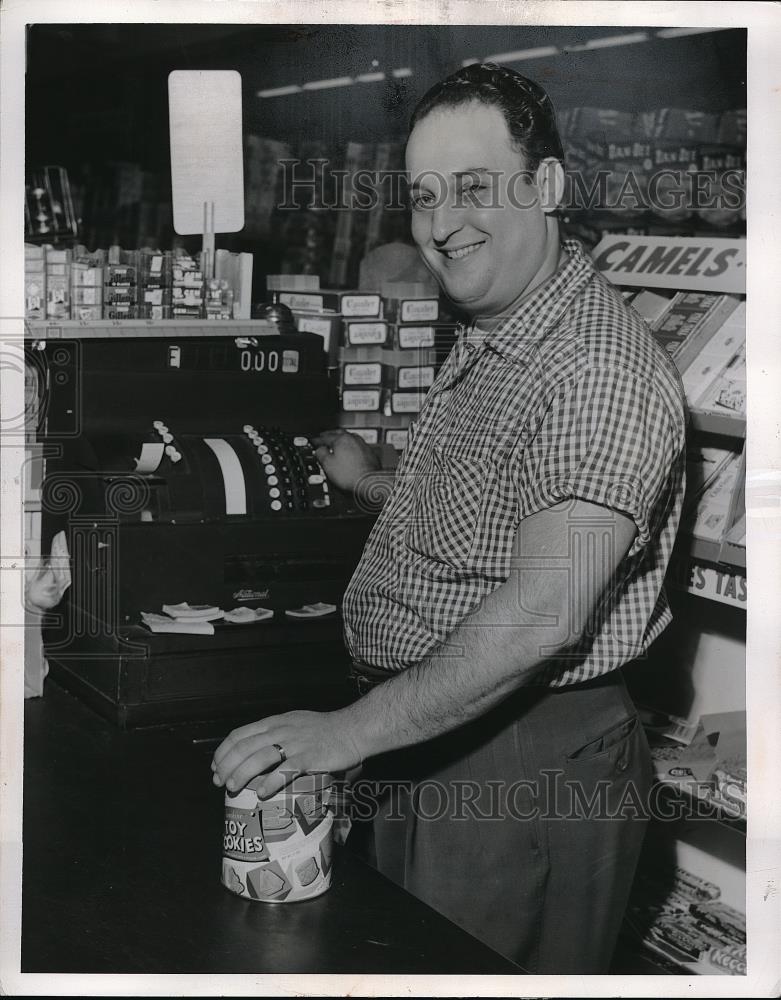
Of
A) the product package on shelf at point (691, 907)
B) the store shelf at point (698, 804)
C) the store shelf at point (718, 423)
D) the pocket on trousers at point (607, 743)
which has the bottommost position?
the product package on shelf at point (691, 907)

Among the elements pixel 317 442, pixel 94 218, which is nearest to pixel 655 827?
pixel 317 442

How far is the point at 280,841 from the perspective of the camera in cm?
134

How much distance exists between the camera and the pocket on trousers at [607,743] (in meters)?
1.74

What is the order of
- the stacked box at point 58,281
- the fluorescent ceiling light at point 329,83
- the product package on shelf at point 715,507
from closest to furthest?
1. the fluorescent ceiling light at point 329,83
2. the product package on shelf at point 715,507
3. the stacked box at point 58,281

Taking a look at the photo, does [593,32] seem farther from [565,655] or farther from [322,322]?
[322,322]

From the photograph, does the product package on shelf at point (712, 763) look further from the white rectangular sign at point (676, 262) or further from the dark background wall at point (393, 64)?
the dark background wall at point (393, 64)

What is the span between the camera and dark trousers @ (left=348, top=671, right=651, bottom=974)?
5.61 feet

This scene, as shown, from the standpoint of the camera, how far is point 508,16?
158 centimetres

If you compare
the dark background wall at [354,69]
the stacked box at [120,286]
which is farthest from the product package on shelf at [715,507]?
the stacked box at [120,286]

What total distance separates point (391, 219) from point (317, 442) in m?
1.10

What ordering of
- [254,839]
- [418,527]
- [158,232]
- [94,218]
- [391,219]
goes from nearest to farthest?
[254,839] → [418,527] → [391,219] → [158,232] → [94,218]

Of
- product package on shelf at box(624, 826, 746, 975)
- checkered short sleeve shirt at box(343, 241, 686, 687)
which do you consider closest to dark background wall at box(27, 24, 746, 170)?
checkered short sleeve shirt at box(343, 241, 686, 687)

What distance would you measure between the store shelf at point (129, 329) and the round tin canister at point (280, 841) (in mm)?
1361

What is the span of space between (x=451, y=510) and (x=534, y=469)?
23 cm
